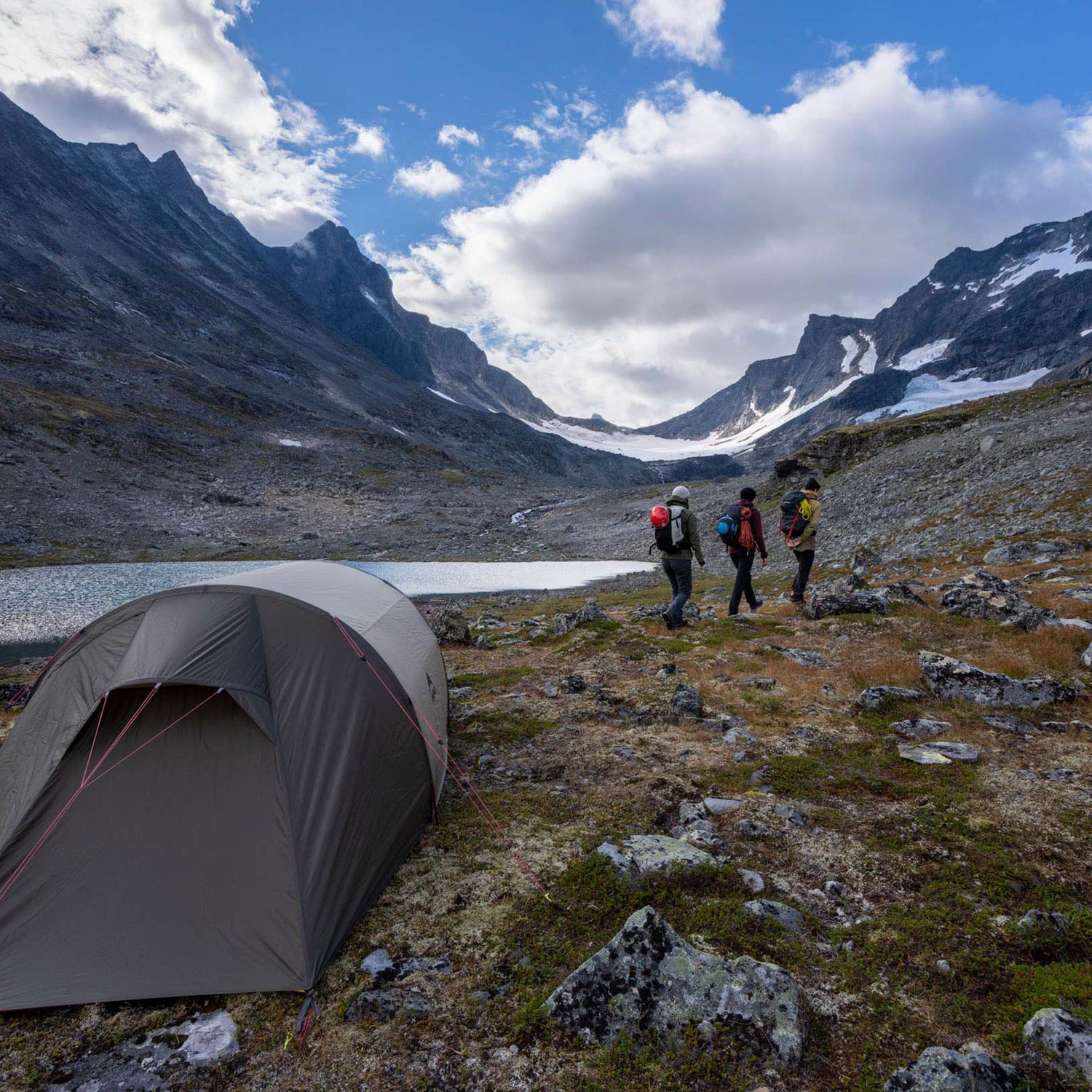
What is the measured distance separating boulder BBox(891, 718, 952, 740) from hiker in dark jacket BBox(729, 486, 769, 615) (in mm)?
6495

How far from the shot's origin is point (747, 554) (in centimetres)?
1574

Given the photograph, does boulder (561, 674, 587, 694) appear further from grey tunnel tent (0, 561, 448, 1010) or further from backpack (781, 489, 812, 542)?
backpack (781, 489, 812, 542)

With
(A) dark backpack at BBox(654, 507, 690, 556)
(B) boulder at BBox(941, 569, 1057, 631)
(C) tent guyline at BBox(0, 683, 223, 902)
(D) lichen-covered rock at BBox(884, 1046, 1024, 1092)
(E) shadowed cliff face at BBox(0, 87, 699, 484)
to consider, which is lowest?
(D) lichen-covered rock at BBox(884, 1046, 1024, 1092)

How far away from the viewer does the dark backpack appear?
14.1 m

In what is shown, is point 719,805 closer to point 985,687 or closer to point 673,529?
point 985,687

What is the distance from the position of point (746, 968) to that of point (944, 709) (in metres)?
6.54

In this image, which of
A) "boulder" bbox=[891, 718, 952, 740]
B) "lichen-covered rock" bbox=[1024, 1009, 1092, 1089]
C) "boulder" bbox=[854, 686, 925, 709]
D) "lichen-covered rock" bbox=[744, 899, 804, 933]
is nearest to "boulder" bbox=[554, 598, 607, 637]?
"boulder" bbox=[854, 686, 925, 709]

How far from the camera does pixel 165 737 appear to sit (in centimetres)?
592

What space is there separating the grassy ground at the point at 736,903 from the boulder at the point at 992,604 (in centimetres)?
151

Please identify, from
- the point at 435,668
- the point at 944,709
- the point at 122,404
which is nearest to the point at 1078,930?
the point at 944,709

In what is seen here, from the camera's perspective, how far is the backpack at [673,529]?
14.1m

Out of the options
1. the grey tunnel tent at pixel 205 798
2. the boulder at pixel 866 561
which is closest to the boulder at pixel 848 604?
the boulder at pixel 866 561

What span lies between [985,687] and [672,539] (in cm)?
692

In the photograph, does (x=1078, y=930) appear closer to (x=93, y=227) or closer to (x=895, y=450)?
(x=895, y=450)
